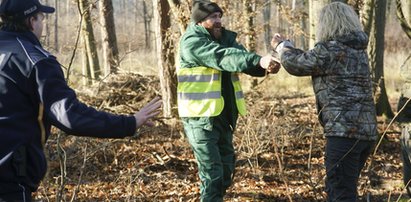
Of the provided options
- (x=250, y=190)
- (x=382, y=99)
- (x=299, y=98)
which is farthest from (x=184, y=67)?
(x=299, y=98)

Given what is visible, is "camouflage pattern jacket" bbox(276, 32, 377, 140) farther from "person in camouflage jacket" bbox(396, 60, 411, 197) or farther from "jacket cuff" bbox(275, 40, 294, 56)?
"person in camouflage jacket" bbox(396, 60, 411, 197)

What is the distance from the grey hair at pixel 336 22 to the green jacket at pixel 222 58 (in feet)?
2.18

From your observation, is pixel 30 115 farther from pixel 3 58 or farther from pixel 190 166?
pixel 190 166

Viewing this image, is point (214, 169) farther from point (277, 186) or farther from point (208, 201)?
point (277, 186)

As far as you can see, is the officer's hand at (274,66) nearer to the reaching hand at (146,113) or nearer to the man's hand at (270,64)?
the man's hand at (270,64)

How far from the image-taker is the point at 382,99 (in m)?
12.1

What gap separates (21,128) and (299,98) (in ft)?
45.2

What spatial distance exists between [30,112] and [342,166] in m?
2.70

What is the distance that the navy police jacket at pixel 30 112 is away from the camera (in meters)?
2.87

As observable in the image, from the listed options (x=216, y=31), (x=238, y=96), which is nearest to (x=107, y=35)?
(x=216, y=31)

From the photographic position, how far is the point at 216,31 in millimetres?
5332

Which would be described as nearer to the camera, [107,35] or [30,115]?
[30,115]

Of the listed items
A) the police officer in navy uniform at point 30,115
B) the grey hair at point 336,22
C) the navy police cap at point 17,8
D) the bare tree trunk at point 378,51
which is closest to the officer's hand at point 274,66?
the grey hair at point 336,22

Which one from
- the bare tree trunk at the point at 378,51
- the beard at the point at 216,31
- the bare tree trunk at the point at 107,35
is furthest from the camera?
the bare tree trunk at the point at 107,35
